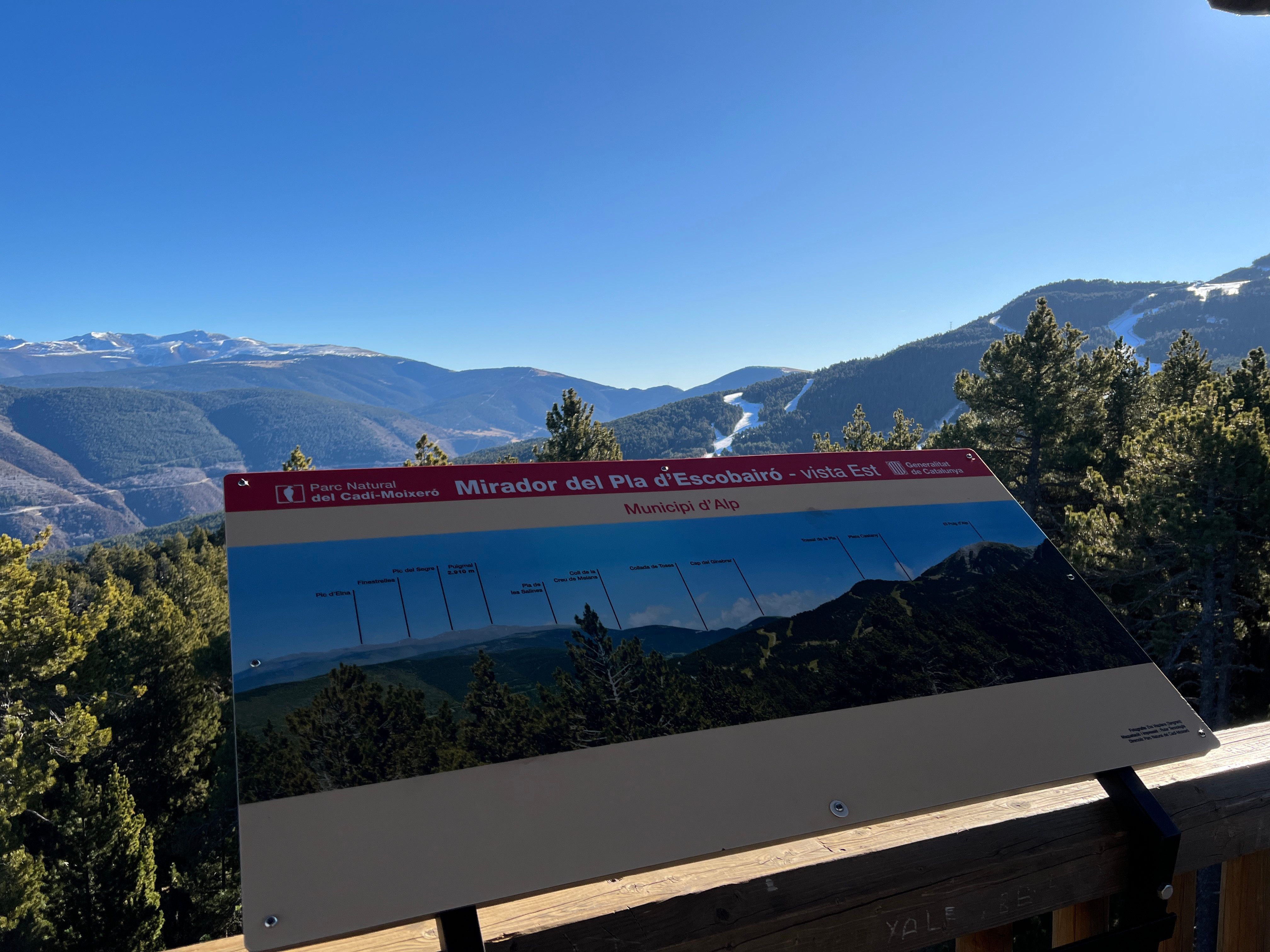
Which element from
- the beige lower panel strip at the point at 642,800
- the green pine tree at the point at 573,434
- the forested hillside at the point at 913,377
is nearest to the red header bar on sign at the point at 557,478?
the beige lower panel strip at the point at 642,800

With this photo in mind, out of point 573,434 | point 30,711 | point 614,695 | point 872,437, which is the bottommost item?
point 614,695

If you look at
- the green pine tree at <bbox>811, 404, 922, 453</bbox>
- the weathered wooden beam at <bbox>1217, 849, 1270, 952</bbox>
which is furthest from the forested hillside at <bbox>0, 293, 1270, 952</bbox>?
the green pine tree at <bbox>811, 404, 922, 453</bbox>

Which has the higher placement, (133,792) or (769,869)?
(133,792)

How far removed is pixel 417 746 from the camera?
3.79 ft

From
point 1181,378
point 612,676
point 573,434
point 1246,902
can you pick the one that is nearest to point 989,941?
point 1246,902

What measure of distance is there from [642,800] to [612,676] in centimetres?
23

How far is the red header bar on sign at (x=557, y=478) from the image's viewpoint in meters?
1.45

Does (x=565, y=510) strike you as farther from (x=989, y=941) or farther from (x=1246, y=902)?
(x=1246, y=902)

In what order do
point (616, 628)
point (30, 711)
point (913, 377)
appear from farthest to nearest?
1. point (913, 377)
2. point (30, 711)
3. point (616, 628)

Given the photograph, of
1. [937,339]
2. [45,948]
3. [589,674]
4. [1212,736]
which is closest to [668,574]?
[589,674]

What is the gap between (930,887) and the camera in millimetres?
1284

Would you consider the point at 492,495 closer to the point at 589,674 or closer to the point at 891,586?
the point at 589,674

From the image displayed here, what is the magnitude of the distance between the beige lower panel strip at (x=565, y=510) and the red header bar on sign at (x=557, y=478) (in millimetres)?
17

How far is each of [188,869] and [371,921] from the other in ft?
81.4
